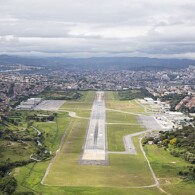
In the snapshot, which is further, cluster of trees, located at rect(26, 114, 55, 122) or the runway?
cluster of trees, located at rect(26, 114, 55, 122)

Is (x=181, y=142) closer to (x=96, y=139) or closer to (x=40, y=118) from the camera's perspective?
(x=96, y=139)

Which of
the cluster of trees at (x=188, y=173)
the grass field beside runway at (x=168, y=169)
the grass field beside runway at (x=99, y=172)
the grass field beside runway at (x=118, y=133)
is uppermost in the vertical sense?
the cluster of trees at (x=188, y=173)

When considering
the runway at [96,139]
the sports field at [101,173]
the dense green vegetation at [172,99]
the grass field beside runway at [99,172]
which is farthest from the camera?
the dense green vegetation at [172,99]

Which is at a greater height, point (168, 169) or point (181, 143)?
point (181, 143)

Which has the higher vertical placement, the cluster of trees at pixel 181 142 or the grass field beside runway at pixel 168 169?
the cluster of trees at pixel 181 142

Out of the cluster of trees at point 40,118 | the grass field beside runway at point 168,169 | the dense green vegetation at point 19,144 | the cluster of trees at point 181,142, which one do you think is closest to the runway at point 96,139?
the dense green vegetation at point 19,144

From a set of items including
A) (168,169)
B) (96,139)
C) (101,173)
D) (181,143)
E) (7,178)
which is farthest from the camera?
(96,139)

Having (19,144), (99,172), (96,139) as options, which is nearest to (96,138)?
(96,139)

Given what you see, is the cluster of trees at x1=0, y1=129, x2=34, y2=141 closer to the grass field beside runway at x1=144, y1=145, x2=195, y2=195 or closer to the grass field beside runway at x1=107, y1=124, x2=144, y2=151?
the grass field beside runway at x1=107, y1=124, x2=144, y2=151

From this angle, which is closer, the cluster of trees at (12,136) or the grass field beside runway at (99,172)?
the grass field beside runway at (99,172)

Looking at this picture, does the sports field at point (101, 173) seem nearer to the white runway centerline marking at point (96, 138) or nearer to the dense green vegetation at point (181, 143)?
the white runway centerline marking at point (96, 138)

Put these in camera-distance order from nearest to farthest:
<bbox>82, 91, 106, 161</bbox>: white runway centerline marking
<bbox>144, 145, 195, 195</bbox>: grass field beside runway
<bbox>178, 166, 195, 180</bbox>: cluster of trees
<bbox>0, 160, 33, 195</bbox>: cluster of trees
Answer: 1. <bbox>0, 160, 33, 195</bbox>: cluster of trees
2. <bbox>144, 145, 195, 195</bbox>: grass field beside runway
3. <bbox>178, 166, 195, 180</bbox>: cluster of trees
4. <bbox>82, 91, 106, 161</bbox>: white runway centerline marking

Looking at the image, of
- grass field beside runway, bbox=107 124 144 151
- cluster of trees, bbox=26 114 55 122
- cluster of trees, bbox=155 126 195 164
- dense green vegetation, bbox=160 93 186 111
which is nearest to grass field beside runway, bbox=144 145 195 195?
cluster of trees, bbox=155 126 195 164

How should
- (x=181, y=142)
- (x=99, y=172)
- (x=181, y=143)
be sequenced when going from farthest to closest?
1. (x=181, y=142)
2. (x=181, y=143)
3. (x=99, y=172)
